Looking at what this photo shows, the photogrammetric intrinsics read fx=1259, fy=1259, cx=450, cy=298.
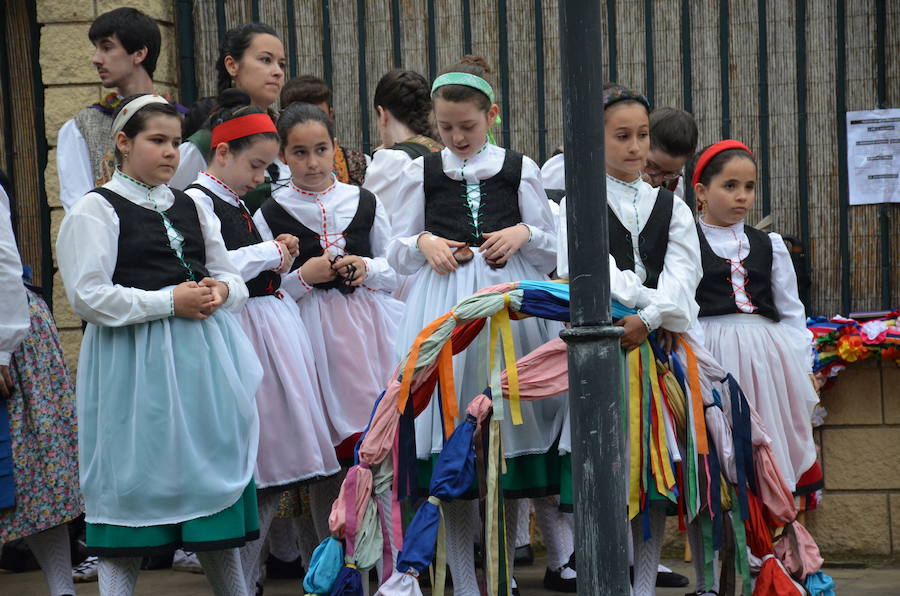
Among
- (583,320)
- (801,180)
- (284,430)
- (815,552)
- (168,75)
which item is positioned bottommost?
→ (815,552)

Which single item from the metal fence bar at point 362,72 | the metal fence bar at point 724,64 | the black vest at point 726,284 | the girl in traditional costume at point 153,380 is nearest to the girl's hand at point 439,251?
the girl in traditional costume at point 153,380

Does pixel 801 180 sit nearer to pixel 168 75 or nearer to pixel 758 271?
pixel 758 271

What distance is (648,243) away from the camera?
4.30 metres

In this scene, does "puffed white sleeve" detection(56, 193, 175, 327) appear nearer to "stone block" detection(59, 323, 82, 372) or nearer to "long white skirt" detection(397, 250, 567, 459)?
"long white skirt" detection(397, 250, 567, 459)

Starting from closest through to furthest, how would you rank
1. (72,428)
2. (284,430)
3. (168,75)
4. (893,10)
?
1. (284,430)
2. (72,428)
3. (893,10)
4. (168,75)

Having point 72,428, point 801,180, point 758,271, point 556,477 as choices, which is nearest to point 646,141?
point 758,271

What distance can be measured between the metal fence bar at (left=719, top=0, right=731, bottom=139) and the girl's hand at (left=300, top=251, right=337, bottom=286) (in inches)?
89.4

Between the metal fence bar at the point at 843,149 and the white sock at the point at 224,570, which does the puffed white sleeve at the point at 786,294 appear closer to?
the metal fence bar at the point at 843,149

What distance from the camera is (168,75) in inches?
250

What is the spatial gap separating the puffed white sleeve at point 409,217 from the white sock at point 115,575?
55.6 inches

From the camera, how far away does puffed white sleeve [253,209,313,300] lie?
16.0 ft

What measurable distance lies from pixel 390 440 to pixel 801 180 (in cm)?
292

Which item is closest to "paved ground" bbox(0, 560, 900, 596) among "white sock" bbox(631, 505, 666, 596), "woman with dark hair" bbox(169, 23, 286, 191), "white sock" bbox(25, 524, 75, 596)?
"white sock" bbox(25, 524, 75, 596)

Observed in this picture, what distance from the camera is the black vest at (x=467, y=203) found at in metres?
4.60
